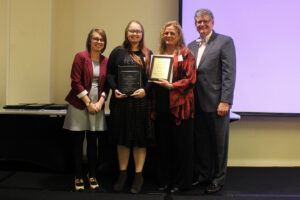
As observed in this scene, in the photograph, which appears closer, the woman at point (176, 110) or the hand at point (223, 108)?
the woman at point (176, 110)

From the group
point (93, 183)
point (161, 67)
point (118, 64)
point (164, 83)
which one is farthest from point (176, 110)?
point (93, 183)

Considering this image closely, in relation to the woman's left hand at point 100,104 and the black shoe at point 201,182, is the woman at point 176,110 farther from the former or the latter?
the woman's left hand at point 100,104

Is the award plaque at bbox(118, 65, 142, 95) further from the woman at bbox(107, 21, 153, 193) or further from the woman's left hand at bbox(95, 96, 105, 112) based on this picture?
the woman's left hand at bbox(95, 96, 105, 112)

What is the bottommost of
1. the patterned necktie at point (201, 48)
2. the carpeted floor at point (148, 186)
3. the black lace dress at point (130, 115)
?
the carpeted floor at point (148, 186)

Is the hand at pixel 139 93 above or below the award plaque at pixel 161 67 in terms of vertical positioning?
below

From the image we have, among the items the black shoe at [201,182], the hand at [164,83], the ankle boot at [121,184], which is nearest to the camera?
the hand at [164,83]

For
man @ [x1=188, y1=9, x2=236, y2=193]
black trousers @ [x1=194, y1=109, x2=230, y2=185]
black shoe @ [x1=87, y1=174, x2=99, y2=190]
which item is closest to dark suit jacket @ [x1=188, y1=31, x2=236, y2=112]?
man @ [x1=188, y1=9, x2=236, y2=193]

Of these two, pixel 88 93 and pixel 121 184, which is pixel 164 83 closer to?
pixel 88 93

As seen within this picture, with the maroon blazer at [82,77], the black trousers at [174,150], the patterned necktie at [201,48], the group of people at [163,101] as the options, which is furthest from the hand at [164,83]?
the maroon blazer at [82,77]

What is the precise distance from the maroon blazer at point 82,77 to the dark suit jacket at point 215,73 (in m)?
0.82

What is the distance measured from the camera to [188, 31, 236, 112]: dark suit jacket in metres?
2.44

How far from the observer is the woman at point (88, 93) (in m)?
2.45

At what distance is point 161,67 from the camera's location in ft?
7.57

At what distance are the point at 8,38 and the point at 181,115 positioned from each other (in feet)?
7.08
